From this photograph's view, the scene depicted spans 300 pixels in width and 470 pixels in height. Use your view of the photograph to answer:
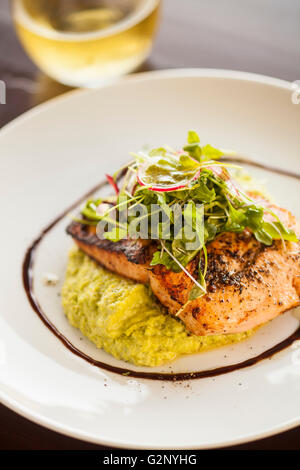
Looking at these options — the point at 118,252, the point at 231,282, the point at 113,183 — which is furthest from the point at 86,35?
the point at 231,282

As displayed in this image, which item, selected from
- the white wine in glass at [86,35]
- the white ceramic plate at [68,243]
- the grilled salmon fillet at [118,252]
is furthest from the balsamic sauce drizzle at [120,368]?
the white wine in glass at [86,35]

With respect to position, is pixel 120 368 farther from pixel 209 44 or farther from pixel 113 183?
pixel 209 44

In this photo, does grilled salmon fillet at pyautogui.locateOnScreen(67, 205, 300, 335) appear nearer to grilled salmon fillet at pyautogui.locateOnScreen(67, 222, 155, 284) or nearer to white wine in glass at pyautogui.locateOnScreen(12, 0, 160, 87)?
grilled salmon fillet at pyautogui.locateOnScreen(67, 222, 155, 284)

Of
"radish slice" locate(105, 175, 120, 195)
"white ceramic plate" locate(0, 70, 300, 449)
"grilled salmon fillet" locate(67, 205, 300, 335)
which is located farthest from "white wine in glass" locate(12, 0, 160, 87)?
"grilled salmon fillet" locate(67, 205, 300, 335)

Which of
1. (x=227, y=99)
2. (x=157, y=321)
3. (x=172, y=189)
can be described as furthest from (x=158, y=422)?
(x=227, y=99)

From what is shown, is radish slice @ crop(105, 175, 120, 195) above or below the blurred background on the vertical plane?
below

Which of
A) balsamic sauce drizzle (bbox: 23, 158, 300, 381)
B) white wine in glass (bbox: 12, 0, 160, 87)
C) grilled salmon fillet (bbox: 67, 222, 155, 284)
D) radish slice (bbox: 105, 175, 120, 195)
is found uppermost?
white wine in glass (bbox: 12, 0, 160, 87)
